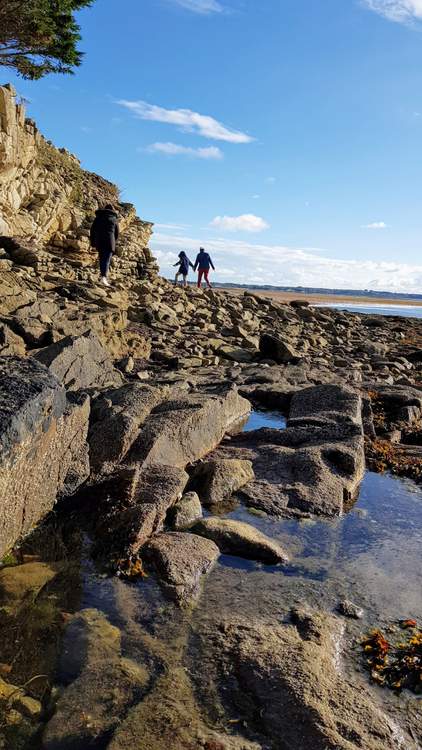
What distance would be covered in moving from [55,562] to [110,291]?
11379 millimetres

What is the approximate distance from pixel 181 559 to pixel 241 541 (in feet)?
1.87

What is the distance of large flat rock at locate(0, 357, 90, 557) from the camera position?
3611 millimetres

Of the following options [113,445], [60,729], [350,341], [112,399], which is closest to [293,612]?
[60,729]

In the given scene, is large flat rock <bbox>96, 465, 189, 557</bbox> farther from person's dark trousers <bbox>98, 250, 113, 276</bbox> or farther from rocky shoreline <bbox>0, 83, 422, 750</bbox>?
person's dark trousers <bbox>98, 250, 113, 276</bbox>

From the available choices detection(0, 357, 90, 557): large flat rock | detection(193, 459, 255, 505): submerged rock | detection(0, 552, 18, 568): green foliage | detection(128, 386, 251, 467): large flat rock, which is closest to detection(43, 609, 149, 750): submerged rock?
detection(0, 552, 18, 568): green foliage

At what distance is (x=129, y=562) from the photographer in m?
3.87

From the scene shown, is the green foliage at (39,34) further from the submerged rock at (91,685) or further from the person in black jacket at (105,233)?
the submerged rock at (91,685)

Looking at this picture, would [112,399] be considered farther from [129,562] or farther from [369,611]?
[369,611]

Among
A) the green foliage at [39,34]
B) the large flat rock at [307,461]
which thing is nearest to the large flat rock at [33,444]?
the large flat rock at [307,461]

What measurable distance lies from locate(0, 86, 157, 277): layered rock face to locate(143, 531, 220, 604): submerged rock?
11744 mm

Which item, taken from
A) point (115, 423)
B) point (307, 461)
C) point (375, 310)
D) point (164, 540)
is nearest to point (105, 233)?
point (115, 423)

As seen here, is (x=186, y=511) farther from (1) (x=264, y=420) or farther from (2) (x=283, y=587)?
(1) (x=264, y=420)

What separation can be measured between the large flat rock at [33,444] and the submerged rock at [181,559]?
3.11ft

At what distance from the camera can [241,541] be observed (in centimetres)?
424
